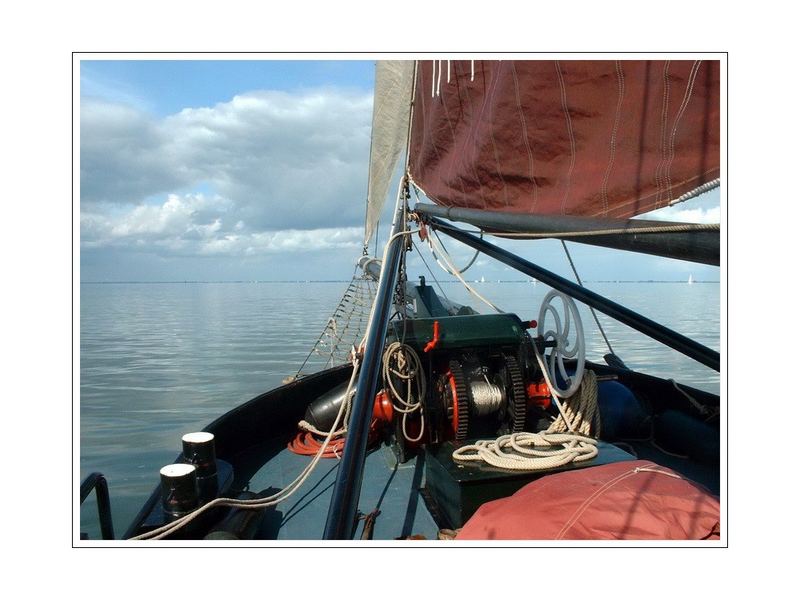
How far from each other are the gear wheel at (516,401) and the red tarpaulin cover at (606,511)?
1.56 metres

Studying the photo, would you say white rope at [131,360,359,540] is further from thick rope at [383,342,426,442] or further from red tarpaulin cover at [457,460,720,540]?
red tarpaulin cover at [457,460,720,540]

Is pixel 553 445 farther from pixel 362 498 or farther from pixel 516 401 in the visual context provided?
pixel 362 498

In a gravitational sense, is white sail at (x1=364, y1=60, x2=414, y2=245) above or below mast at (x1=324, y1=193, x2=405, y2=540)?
above

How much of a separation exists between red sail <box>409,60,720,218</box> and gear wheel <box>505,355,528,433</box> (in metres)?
1.39

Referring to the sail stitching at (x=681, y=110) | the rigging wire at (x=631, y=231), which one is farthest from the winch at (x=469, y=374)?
the sail stitching at (x=681, y=110)

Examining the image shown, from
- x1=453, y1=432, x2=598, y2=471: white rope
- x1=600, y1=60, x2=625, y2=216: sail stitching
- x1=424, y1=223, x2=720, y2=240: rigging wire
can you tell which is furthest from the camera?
x1=453, y1=432, x2=598, y2=471: white rope

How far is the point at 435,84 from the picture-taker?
3590mm

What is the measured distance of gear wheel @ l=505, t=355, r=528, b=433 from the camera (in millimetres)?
3766

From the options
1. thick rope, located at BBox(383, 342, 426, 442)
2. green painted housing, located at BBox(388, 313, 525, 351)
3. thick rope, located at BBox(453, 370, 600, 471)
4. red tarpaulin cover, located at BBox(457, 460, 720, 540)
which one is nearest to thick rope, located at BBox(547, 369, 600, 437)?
thick rope, located at BBox(453, 370, 600, 471)

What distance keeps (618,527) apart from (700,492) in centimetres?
44

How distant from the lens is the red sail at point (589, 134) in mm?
1499

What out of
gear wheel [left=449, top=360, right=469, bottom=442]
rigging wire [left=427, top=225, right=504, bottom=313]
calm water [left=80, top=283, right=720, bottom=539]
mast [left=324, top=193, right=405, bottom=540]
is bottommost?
calm water [left=80, top=283, right=720, bottom=539]
